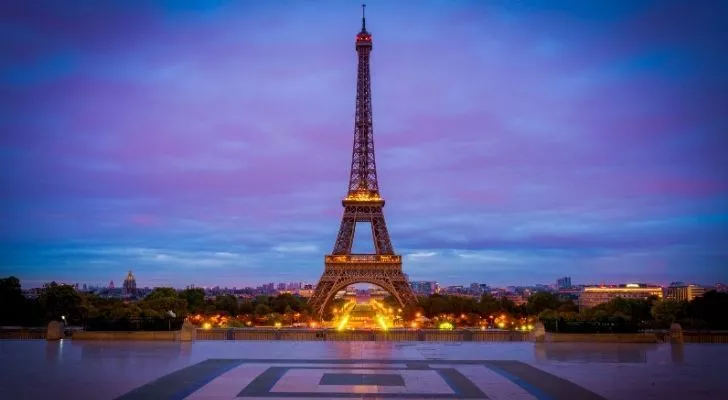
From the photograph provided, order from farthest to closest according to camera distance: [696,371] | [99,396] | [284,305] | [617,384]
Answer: [284,305] < [696,371] < [617,384] < [99,396]

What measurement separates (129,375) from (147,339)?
13.9m

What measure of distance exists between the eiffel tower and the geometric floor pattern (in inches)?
2796

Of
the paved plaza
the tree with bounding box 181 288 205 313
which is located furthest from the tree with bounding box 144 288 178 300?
the paved plaza

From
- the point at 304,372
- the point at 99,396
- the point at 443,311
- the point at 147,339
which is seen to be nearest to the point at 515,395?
the point at 304,372

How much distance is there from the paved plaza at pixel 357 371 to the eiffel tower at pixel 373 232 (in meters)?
64.1

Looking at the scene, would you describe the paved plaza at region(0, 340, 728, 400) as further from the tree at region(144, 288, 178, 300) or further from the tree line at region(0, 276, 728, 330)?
the tree at region(144, 288, 178, 300)

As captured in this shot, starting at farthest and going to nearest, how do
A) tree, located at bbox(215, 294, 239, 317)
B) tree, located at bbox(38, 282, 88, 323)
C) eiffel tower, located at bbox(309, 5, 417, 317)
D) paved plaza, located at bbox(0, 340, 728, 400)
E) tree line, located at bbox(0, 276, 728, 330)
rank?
1. tree, located at bbox(215, 294, 239, 317)
2. eiffel tower, located at bbox(309, 5, 417, 317)
3. tree, located at bbox(38, 282, 88, 323)
4. tree line, located at bbox(0, 276, 728, 330)
5. paved plaza, located at bbox(0, 340, 728, 400)

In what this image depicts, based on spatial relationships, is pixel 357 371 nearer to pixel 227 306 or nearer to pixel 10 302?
pixel 10 302

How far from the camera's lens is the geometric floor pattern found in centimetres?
1873

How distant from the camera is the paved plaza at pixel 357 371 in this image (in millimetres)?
19109

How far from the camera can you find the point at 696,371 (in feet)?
78.2

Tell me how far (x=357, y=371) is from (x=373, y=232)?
A: 77789 mm

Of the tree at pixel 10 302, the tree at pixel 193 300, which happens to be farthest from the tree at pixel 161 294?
the tree at pixel 10 302

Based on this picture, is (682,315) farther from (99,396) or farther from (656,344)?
(99,396)
